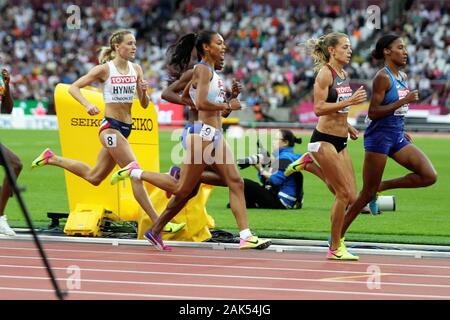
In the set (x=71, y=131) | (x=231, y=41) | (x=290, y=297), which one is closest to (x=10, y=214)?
(x=71, y=131)

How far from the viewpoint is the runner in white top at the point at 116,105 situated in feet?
35.0

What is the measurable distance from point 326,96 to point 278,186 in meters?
4.80

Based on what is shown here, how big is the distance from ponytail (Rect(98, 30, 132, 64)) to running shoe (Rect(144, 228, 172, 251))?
195cm

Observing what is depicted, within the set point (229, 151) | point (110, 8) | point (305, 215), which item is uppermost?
point (110, 8)

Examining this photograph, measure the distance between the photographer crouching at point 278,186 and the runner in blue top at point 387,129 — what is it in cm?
420

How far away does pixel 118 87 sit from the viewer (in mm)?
10844

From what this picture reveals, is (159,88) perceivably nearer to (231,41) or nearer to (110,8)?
(231,41)

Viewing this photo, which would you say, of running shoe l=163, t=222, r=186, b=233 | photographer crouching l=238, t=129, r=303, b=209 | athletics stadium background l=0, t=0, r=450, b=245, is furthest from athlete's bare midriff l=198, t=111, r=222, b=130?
athletics stadium background l=0, t=0, r=450, b=245

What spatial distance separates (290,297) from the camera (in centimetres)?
766

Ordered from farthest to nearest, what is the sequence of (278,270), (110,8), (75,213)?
(110,8)
(75,213)
(278,270)

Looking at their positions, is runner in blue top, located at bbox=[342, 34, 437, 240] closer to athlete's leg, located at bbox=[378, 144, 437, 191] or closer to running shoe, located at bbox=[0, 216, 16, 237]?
athlete's leg, located at bbox=[378, 144, 437, 191]

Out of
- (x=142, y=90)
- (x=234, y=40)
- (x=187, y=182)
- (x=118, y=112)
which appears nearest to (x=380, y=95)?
(x=187, y=182)
